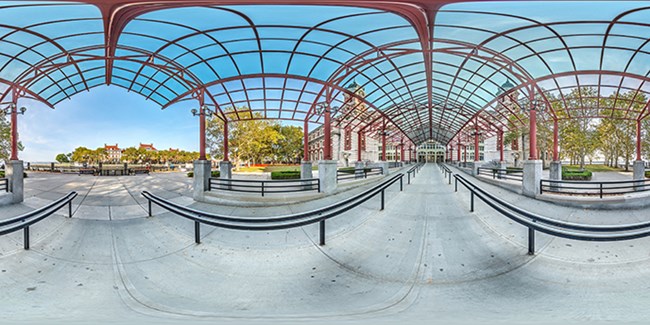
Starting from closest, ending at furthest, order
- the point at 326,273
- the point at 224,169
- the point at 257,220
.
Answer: the point at 326,273 → the point at 257,220 → the point at 224,169

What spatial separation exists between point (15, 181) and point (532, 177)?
670 inches

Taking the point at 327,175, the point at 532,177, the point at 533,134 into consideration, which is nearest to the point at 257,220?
the point at 327,175

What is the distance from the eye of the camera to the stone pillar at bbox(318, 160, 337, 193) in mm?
9391

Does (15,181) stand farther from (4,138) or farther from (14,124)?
(4,138)

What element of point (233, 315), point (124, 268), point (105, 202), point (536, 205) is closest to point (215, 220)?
point (124, 268)

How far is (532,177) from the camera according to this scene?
958cm

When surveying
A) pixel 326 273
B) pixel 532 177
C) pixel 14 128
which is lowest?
pixel 326 273

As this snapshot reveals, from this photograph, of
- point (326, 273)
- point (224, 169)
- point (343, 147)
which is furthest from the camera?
point (343, 147)

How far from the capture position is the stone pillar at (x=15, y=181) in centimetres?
776

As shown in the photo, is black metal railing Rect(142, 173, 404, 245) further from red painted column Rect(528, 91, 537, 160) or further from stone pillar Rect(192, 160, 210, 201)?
red painted column Rect(528, 91, 537, 160)

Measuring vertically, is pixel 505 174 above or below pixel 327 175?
below

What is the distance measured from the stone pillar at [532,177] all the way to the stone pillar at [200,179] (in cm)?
1170

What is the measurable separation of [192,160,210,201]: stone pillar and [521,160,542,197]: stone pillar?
11.7 m

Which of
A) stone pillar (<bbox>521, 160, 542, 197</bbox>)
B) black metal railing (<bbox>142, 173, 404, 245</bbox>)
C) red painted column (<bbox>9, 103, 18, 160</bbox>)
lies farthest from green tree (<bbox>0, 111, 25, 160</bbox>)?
stone pillar (<bbox>521, 160, 542, 197</bbox>)
